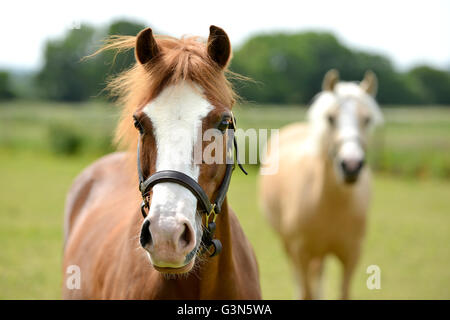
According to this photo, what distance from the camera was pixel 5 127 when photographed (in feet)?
60.7

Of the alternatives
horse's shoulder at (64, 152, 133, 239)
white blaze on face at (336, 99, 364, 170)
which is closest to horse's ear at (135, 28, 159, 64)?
horse's shoulder at (64, 152, 133, 239)

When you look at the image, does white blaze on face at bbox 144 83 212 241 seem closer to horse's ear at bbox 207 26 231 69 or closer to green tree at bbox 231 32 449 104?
horse's ear at bbox 207 26 231 69

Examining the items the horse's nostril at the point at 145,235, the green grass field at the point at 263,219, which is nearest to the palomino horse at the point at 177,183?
the horse's nostril at the point at 145,235

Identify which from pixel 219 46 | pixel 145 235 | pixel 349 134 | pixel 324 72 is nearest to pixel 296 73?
pixel 324 72

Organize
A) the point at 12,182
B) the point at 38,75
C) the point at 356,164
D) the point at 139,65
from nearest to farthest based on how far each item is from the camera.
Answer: the point at 139,65 < the point at 356,164 < the point at 12,182 < the point at 38,75

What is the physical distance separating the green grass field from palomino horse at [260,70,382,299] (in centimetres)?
76

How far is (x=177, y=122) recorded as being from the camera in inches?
65.2

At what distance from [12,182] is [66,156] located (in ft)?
15.7

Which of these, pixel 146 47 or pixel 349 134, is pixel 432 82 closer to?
pixel 349 134

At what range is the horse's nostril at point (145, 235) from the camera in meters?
1.49

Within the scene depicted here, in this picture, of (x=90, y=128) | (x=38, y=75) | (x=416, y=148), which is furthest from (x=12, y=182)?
(x=38, y=75)

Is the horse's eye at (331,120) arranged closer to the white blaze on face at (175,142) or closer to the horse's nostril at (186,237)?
the white blaze on face at (175,142)

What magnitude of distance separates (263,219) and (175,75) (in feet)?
24.2
